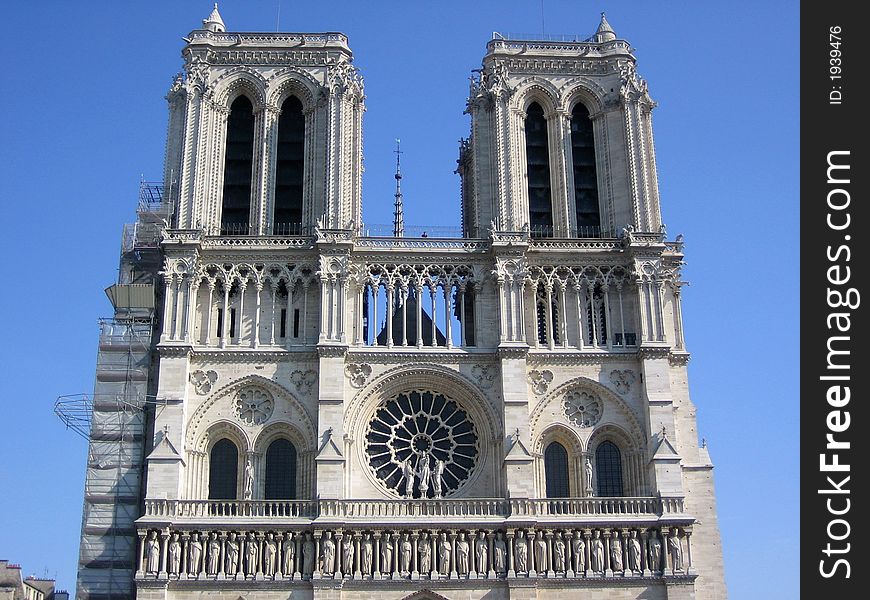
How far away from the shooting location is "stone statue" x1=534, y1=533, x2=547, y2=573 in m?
39.9

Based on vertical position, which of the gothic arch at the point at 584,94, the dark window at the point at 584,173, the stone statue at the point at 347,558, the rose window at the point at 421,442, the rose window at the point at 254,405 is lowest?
the stone statue at the point at 347,558

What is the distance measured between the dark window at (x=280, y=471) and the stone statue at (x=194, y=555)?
11.3ft

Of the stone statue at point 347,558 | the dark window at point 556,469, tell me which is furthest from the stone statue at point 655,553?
the stone statue at point 347,558

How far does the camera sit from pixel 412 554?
131ft

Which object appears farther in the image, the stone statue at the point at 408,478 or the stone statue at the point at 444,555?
the stone statue at the point at 408,478

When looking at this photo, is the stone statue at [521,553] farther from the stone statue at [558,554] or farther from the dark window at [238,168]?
the dark window at [238,168]

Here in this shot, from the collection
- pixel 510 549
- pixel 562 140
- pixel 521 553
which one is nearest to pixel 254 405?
pixel 510 549

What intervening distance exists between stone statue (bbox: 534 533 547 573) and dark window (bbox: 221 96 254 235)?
1607 cm

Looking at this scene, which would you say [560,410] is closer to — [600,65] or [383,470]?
[383,470]

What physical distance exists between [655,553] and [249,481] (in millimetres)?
14092

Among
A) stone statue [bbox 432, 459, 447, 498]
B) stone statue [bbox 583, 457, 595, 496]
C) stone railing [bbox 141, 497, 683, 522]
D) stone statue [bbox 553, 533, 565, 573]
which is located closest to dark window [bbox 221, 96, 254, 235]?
stone railing [bbox 141, 497, 683, 522]

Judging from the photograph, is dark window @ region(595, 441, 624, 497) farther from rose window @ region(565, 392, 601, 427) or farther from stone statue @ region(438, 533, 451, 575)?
stone statue @ region(438, 533, 451, 575)

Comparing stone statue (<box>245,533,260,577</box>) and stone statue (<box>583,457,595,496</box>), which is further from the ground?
stone statue (<box>583,457,595,496</box>)

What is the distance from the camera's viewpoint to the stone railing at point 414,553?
129 ft
